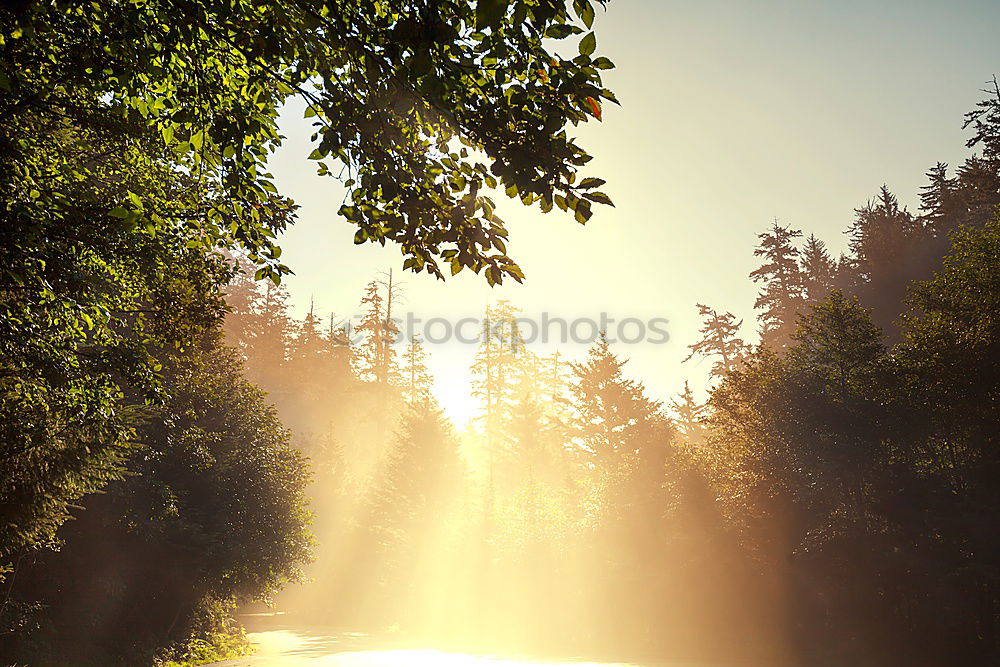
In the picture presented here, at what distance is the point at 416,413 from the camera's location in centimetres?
3712

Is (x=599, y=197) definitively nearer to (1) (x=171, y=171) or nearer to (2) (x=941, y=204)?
(1) (x=171, y=171)

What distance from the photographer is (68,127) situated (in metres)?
8.48

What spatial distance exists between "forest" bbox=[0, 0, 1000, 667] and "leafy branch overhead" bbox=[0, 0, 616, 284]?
26mm

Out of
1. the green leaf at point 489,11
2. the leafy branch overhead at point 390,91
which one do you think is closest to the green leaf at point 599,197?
the leafy branch overhead at point 390,91

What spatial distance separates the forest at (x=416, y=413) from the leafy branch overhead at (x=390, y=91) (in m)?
0.03

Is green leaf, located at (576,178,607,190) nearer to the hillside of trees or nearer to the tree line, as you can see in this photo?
the tree line

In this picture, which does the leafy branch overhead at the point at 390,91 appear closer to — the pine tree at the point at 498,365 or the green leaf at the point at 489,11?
the green leaf at the point at 489,11

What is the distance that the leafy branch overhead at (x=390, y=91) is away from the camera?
11.4 ft

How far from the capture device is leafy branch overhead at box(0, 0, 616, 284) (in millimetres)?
3467

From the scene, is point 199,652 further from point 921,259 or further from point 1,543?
point 921,259

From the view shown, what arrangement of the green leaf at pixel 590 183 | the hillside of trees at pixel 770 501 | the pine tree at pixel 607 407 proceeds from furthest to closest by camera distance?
1. the pine tree at pixel 607 407
2. the hillside of trees at pixel 770 501
3. the green leaf at pixel 590 183

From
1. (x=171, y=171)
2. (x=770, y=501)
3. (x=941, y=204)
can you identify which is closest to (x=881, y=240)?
(x=941, y=204)

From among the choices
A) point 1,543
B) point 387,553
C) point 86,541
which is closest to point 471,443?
point 387,553

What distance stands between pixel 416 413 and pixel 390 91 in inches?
1357
